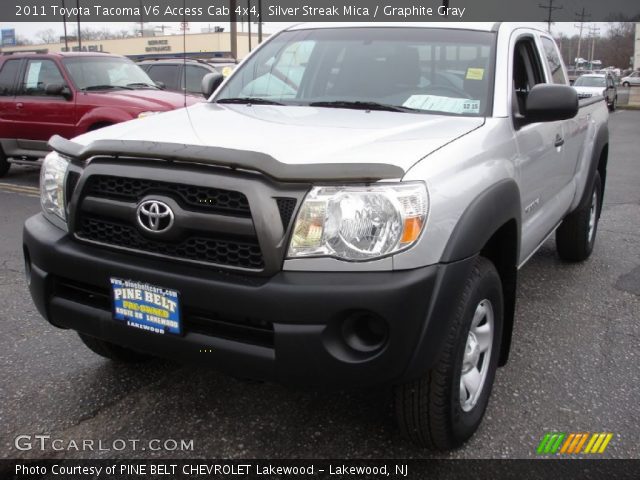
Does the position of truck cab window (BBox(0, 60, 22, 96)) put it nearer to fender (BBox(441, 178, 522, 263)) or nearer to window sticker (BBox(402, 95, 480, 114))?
window sticker (BBox(402, 95, 480, 114))

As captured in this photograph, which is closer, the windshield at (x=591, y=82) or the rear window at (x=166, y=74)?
the rear window at (x=166, y=74)

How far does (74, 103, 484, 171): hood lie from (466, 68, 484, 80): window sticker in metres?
0.36

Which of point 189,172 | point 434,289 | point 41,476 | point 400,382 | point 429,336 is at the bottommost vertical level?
point 41,476

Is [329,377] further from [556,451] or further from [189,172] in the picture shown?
[556,451]

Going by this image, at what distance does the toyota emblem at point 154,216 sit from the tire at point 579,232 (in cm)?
352

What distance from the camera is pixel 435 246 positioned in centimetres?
203

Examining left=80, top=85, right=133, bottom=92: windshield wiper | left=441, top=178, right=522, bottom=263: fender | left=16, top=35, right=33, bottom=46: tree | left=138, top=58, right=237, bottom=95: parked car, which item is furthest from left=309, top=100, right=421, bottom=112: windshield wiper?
left=16, top=35, right=33, bottom=46: tree

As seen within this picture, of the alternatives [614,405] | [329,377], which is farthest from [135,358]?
[614,405]

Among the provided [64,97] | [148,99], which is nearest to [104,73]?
[64,97]

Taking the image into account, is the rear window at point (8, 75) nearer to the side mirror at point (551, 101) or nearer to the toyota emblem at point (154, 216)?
the toyota emblem at point (154, 216)

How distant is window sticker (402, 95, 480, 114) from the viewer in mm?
2930

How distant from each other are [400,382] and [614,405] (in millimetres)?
1367

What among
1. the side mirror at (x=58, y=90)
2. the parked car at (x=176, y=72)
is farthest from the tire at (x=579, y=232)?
the parked car at (x=176, y=72)

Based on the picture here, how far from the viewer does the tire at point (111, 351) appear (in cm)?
297
